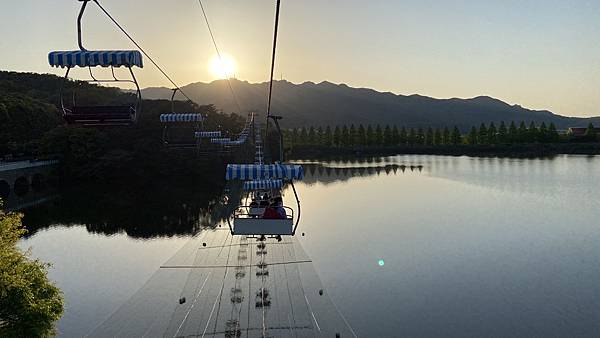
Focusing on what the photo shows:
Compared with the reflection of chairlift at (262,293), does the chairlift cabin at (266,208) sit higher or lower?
higher

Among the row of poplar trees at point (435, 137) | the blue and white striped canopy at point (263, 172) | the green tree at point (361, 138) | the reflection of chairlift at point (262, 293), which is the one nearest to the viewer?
the blue and white striped canopy at point (263, 172)

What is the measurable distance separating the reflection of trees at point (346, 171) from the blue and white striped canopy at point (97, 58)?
62.2 meters

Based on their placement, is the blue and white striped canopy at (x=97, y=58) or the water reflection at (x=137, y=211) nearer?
the blue and white striped canopy at (x=97, y=58)

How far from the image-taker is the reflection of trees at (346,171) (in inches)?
3038

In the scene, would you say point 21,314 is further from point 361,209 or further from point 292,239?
point 361,209

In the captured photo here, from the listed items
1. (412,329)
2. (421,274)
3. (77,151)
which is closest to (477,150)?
(77,151)

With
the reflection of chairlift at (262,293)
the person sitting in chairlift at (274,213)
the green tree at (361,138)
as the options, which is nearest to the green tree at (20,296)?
the person sitting in chairlift at (274,213)

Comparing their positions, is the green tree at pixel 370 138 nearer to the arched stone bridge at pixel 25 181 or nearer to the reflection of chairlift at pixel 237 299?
the arched stone bridge at pixel 25 181

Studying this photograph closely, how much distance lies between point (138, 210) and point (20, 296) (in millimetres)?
39398

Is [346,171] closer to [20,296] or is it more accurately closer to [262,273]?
A: [262,273]

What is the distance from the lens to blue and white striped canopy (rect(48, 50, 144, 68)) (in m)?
10.7

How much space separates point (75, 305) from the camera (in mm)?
24188

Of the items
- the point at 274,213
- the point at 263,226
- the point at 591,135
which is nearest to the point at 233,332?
the point at 263,226

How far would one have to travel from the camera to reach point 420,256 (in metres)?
32.1
